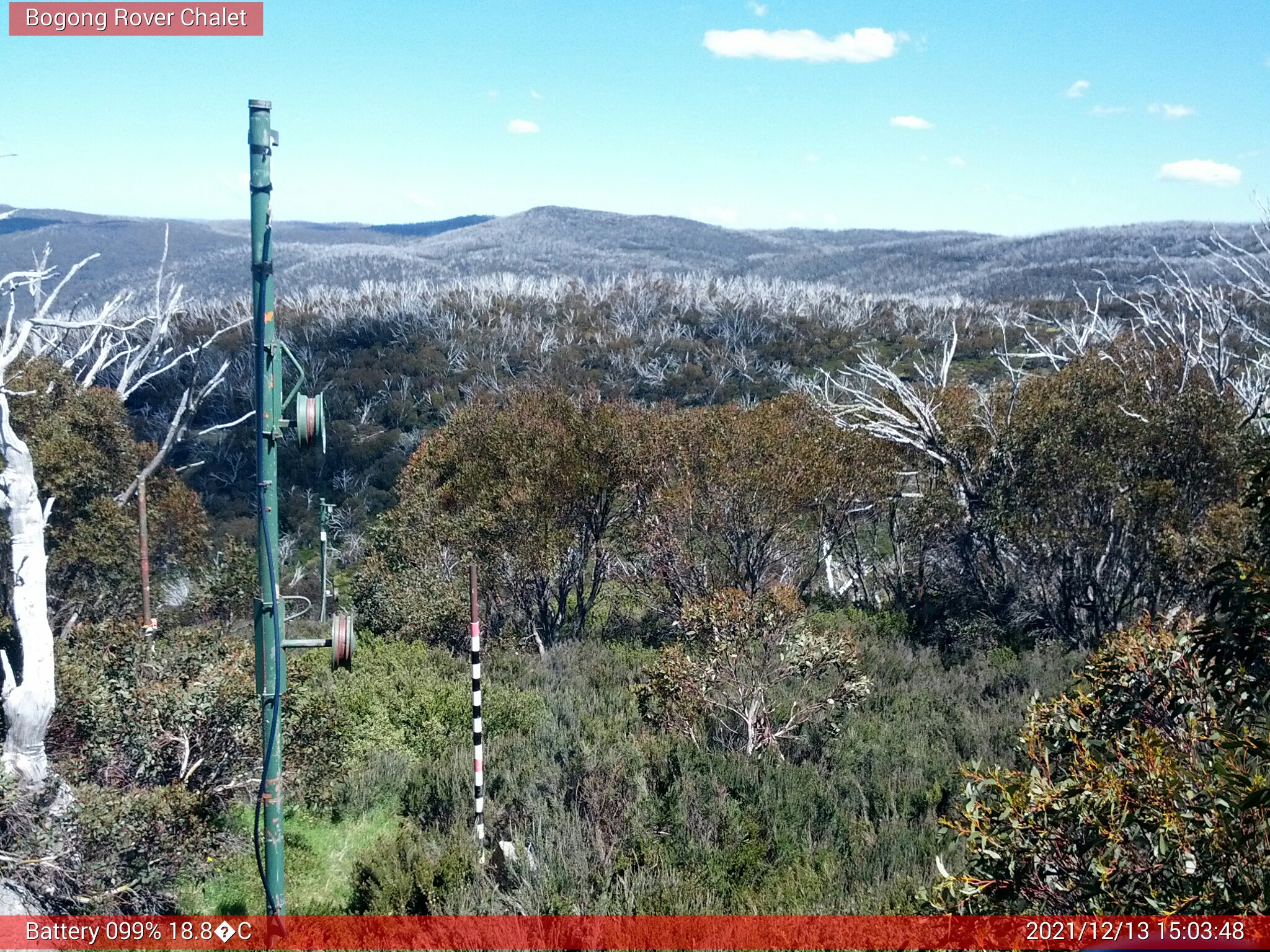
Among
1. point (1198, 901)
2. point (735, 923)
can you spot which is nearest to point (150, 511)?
point (735, 923)

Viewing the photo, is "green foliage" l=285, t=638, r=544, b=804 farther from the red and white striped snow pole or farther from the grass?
the red and white striped snow pole

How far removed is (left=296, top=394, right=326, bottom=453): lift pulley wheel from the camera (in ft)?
16.6

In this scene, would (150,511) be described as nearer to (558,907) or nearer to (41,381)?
(41,381)

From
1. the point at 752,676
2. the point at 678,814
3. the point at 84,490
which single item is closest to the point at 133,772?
the point at 678,814

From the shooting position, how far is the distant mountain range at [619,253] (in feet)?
340

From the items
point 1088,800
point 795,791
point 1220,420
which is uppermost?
point 1220,420

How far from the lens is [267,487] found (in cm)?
500

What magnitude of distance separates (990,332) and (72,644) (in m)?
55.6

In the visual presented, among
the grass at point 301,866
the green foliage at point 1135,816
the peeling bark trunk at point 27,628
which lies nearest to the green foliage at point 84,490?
the peeling bark trunk at point 27,628

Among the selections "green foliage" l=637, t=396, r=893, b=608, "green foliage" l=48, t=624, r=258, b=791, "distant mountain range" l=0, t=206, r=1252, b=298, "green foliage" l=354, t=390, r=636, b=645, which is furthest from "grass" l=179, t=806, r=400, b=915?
"distant mountain range" l=0, t=206, r=1252, b=298

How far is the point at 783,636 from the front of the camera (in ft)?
36.8

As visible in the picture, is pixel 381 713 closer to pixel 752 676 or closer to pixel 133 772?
pixel 133 772

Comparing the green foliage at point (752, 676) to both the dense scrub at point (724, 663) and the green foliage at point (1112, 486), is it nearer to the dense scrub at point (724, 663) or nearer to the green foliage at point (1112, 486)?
the dense scrub at point (724, 663)
